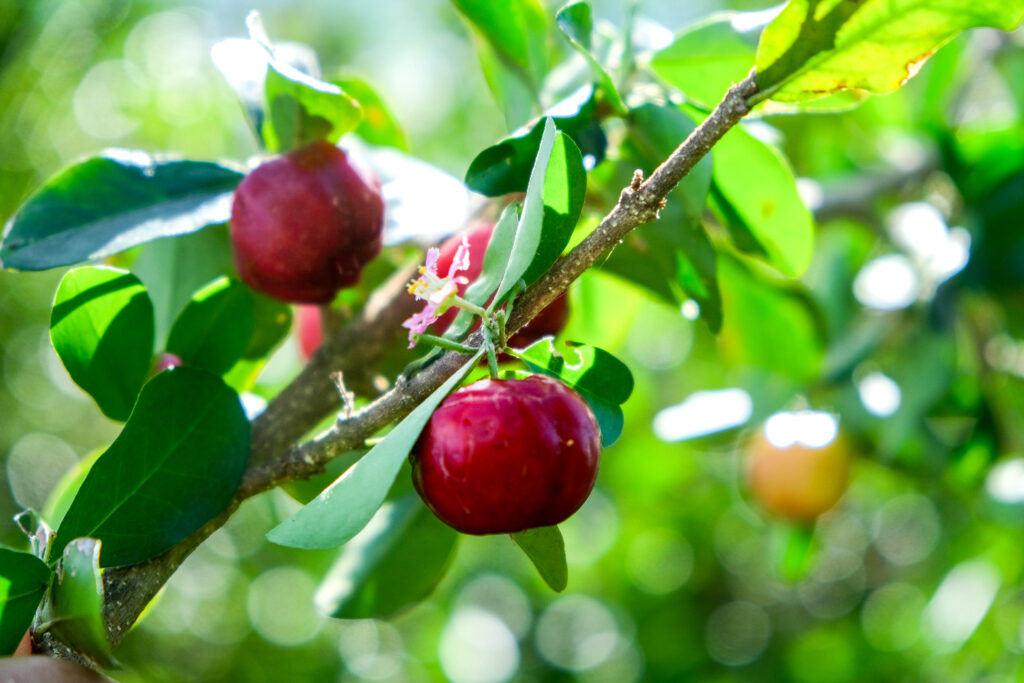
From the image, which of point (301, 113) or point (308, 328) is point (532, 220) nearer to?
point (301, 113)

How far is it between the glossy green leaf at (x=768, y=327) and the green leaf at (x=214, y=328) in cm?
57

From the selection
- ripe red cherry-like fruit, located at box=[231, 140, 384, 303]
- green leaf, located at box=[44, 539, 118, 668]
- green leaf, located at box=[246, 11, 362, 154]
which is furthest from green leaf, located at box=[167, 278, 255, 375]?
green leaf, located at box=[44, 539, 118, 668]

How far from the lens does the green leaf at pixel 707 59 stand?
719 mm

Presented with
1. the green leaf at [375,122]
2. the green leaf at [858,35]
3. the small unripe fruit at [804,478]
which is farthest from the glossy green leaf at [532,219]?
the small unripe fruit at [804,478]

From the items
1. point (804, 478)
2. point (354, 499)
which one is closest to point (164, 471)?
point (354, 499)

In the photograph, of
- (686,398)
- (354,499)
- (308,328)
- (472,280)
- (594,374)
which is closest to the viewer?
(354,499)

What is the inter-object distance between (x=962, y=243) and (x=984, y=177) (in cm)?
11

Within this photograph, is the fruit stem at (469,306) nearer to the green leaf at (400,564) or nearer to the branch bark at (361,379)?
the branch bark at (361,379)

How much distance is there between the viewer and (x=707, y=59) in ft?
2.37

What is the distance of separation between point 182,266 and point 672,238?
44 cm

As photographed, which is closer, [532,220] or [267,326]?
[532,220]

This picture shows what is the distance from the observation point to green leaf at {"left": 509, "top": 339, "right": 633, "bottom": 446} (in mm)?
552

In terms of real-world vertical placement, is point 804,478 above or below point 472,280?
below

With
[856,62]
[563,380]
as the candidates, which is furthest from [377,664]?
[856,62]
